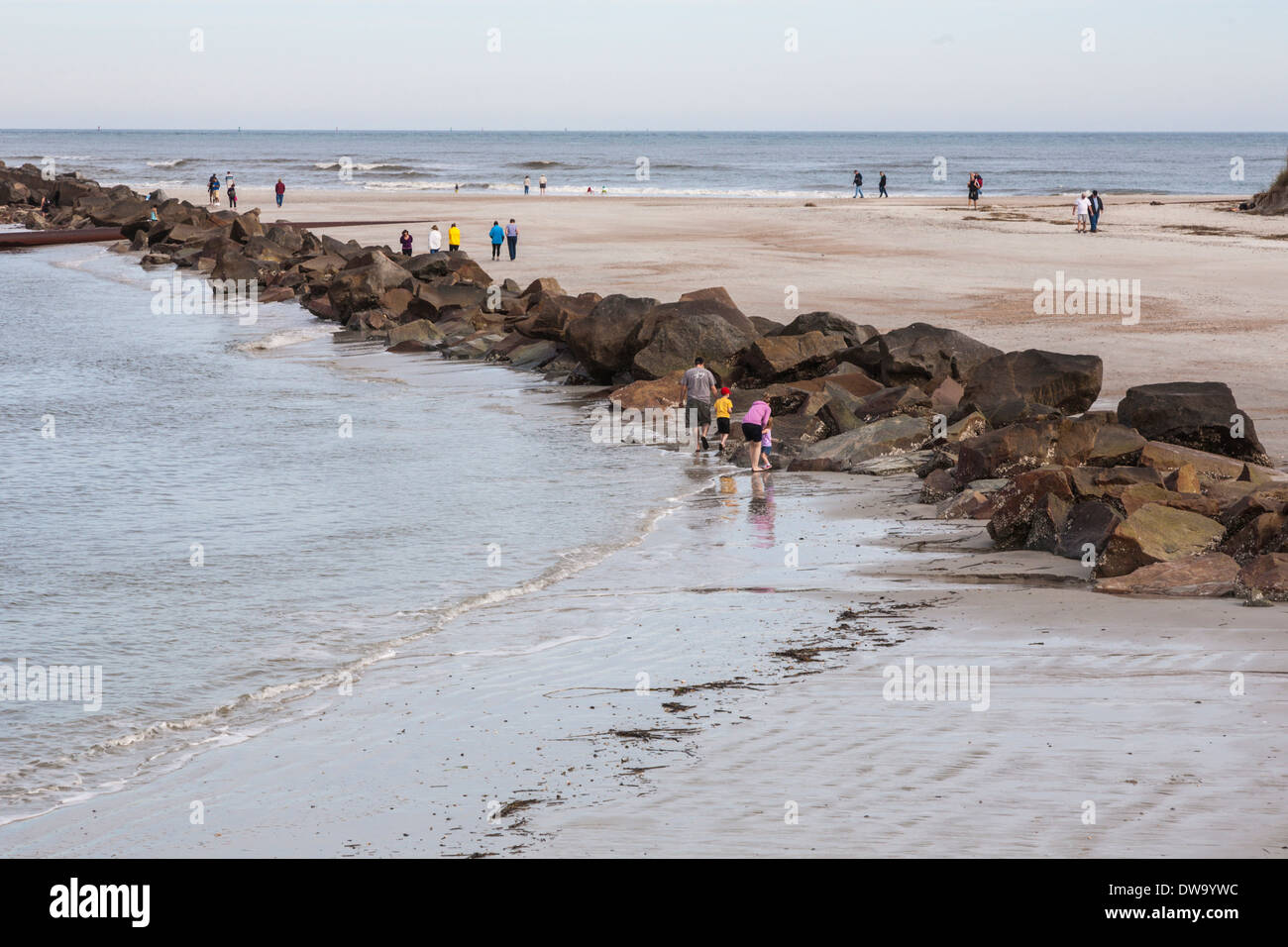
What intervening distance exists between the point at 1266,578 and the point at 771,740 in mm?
5217

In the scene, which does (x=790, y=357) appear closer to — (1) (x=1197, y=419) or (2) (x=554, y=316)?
(2) (x=554, y=316)

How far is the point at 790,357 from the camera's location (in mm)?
22484

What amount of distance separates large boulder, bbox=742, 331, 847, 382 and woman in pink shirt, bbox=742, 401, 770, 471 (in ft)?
13.6

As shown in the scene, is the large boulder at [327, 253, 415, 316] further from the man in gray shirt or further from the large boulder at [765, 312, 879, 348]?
the man in gray shirt

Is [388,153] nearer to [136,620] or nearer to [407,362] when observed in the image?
[407,362]

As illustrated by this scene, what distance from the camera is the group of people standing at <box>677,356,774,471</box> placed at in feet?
59.4

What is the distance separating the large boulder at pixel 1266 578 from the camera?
1071 centimetres

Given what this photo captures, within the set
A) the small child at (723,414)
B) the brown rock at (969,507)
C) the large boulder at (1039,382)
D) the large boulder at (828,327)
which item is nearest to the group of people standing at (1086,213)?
the large boulder at (828,327)

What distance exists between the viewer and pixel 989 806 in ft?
22.2

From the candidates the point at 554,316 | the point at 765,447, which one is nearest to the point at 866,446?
the point at 765,447

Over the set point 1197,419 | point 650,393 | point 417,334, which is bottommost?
point 650,393

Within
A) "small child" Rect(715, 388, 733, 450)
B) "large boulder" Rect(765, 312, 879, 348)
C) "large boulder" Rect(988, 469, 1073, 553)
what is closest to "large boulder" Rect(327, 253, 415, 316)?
"large boulder" Rect(765, 312, 879, 348)

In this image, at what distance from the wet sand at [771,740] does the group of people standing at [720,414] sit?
592 centimetres

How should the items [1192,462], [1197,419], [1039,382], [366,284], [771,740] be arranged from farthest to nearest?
[366,284] → [1039,382] → [1197,419] → [1192,462] → [771,740]
